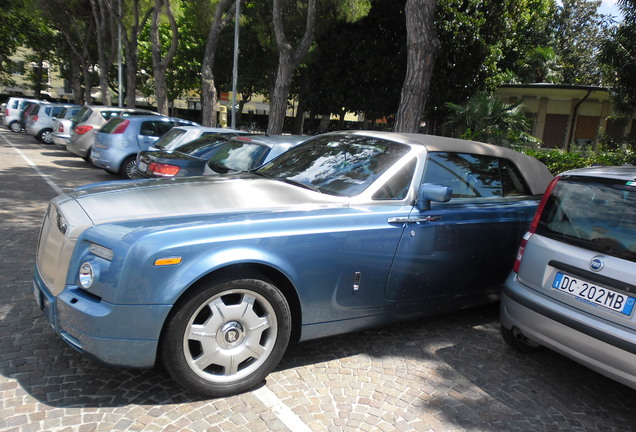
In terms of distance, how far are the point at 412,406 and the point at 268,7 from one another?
21.3 m

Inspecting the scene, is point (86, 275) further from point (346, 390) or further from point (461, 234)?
point (461, 234)

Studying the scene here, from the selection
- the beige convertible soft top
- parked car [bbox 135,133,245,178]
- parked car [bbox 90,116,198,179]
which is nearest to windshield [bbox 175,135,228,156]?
parked car [bbox 135,133,245,178]

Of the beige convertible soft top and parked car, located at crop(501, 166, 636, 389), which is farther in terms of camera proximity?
the beige convertible soft top

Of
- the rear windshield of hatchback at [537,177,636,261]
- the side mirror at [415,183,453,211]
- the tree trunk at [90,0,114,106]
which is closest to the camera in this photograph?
the rear windshield of hatchback at [537,177,636,261]

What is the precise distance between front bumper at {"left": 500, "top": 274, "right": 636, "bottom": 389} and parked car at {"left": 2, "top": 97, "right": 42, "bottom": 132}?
1026 inches

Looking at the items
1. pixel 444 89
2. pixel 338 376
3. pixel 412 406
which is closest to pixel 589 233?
pixel 412 406

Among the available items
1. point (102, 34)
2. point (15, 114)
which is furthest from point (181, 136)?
point (102, 34)

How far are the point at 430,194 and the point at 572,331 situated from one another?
129 cm

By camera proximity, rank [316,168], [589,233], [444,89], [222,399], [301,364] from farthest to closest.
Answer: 1. [444,89]
2. [316,168]
3. [301,364]
4. [589,233]
5. [222,399]

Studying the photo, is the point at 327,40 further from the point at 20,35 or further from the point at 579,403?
the point at 20,35

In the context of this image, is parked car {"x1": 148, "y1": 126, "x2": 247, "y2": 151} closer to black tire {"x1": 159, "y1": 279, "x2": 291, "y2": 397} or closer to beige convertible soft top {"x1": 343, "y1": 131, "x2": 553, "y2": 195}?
beige convertible soft top {"x1": 343, "y1": 131, "x2": 553, "y2": 195}

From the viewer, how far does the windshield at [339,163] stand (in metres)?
3.87

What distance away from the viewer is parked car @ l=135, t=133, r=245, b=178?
24.5 feet

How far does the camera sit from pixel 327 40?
21.3m
